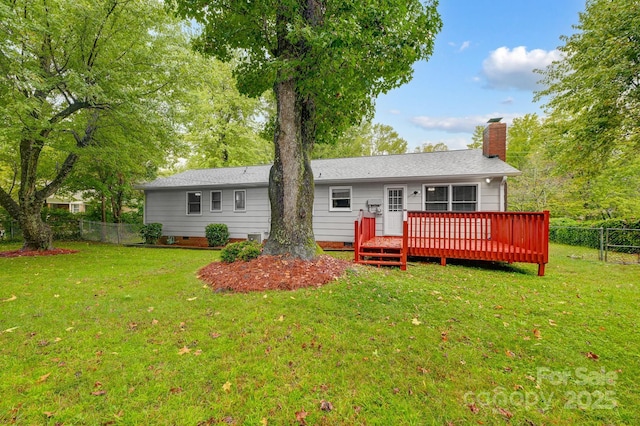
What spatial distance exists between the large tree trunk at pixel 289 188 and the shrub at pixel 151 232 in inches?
383

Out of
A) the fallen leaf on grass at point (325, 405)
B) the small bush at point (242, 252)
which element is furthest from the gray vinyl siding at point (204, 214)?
the fallen leaf on grass at point (325, 405)

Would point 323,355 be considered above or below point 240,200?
below

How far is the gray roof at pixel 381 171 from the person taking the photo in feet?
31.5

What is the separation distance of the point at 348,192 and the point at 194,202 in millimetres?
7884

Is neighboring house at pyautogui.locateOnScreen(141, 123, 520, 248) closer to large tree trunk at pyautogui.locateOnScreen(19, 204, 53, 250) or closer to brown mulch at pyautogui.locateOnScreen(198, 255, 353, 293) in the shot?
large tree trunk at pyautogui.locateOnScreen(19, 204, 53, 250)

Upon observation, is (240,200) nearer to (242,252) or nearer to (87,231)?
(242,252)

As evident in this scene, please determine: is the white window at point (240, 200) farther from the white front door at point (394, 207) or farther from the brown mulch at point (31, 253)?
the white front door at point (394, 207)

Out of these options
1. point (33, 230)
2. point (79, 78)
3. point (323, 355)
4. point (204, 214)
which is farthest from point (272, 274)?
point (33, 230)

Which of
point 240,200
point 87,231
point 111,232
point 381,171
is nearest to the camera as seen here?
point 381,171

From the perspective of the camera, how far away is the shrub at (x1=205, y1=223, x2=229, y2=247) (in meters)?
12.4

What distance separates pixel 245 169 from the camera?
48.4ft

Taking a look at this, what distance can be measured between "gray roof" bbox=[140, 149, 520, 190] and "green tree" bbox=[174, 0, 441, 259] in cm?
359

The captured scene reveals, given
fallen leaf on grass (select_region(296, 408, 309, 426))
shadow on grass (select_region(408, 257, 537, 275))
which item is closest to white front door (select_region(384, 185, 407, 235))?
shadow on grass (select_region(408, 257, 537, 275))

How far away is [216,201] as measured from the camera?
1336 cm
